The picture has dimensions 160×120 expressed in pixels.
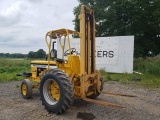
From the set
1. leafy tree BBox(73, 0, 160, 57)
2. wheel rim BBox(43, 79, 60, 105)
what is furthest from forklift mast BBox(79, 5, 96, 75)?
leafy tree BBox(73, 0, 160, 57)

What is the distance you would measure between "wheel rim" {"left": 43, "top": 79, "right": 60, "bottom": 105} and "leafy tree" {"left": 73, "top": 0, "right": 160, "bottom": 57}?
1668 cm

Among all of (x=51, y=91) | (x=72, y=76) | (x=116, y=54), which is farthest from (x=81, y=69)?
(x=116, y=54)

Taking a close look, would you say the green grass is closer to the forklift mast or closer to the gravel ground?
the gravel ground

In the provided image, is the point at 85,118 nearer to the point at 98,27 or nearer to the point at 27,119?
the point at 27,119

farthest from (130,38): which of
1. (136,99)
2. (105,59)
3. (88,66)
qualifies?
(88,66)

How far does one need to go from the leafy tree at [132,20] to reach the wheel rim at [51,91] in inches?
657

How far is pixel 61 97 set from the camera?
5.45m

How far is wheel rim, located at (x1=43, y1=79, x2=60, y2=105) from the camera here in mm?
6039

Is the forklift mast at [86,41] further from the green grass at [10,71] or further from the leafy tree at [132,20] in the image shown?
the leafy tree at [132,20]

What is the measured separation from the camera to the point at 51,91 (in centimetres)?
618

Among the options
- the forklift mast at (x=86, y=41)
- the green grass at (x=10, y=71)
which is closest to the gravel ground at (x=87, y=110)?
the forklift mast at (x=86, y=41)

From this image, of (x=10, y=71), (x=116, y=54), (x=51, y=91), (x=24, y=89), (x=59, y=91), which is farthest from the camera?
(x=10, y=71)

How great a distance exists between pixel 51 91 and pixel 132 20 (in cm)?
1771

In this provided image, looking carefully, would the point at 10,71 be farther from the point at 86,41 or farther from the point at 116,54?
the point at 86,41
